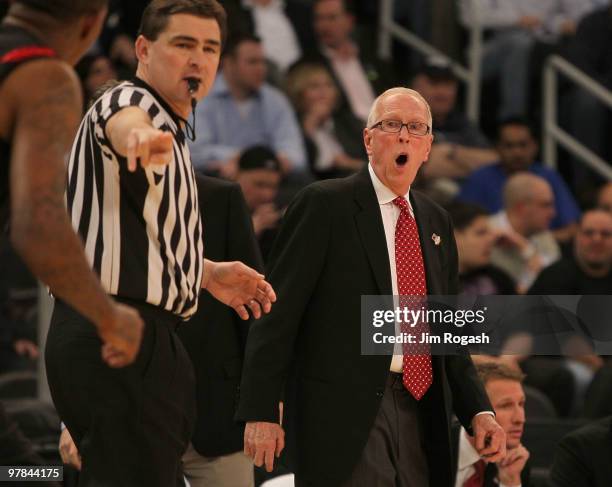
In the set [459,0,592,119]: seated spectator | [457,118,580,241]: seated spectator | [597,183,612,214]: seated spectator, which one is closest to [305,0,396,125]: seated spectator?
[457,118,580,241]: seated spectator

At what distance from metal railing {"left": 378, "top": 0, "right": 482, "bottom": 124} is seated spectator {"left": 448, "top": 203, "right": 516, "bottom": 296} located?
243 centimetres

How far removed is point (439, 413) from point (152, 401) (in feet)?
3.86

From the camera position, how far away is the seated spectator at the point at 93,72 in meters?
8.54

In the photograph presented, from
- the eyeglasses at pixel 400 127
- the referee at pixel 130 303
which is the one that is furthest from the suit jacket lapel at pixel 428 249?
the referee at pixel 130 303

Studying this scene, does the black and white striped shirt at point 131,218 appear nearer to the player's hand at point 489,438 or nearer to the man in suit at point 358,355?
the man in suit at point 358,355

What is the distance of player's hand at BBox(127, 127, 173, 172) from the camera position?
3.09 metres

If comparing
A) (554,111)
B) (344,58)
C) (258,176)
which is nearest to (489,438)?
(258,176)

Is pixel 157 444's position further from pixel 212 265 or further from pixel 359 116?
pixel 359 116

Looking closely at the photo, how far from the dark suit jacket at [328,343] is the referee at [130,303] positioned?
22.6 inches

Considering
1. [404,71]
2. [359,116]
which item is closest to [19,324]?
[359,116]

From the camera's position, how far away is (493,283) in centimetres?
785

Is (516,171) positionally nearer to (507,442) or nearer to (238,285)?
(507,442)

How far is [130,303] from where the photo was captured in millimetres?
3604

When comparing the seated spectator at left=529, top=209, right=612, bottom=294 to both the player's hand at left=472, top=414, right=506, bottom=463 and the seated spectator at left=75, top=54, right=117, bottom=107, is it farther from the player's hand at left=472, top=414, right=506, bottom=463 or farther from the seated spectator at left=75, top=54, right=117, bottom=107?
the player's hand at left=472, top=414, right=506, bottom=463
